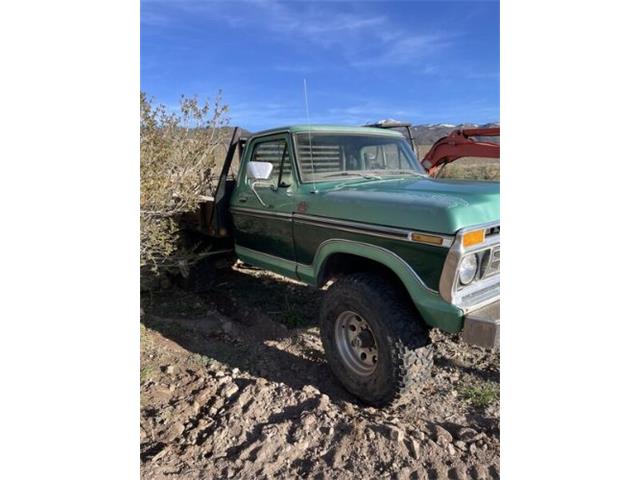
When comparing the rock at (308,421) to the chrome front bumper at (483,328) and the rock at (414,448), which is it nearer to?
the rock at (414,448)

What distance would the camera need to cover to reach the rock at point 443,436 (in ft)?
7.82

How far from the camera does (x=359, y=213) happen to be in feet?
9.37

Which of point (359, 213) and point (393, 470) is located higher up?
point (359, 213)

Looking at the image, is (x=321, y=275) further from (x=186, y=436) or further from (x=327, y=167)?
(x=186, y=436)

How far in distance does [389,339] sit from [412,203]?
0.87m

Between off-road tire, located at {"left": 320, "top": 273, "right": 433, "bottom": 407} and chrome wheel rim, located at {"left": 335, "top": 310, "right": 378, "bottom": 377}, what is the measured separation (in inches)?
2.4

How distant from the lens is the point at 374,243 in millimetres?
2750

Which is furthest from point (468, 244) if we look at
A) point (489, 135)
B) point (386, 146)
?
point (489, 135)

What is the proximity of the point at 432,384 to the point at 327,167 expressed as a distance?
1975 millimetres

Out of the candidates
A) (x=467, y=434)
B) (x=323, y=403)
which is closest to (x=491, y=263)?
(x=467, y=434)

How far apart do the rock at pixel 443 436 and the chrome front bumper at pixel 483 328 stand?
60cm

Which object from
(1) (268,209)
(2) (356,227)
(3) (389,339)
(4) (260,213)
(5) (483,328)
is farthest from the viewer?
(4) (260,213)

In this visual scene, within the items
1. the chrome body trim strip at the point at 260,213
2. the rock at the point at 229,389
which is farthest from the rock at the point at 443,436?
the chrome body trim strip at the point at 260,213

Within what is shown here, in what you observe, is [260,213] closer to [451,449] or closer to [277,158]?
[277,158]
